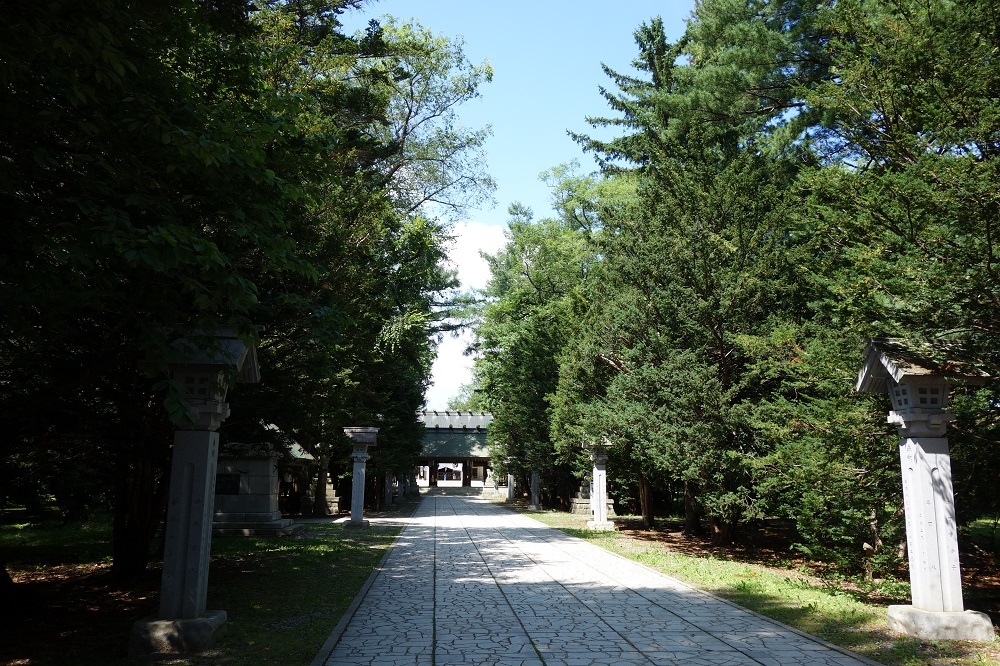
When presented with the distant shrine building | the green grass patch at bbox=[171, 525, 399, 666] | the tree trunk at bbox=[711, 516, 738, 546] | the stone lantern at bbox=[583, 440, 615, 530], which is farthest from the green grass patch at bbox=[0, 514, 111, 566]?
the distant shrine building

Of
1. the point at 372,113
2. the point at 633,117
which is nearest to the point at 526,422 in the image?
the point at 633,117

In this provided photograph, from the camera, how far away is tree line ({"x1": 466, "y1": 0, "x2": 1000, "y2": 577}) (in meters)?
7.20

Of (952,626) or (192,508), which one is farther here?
(192,508)

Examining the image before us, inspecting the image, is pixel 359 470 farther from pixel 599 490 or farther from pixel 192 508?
pixel 192 508

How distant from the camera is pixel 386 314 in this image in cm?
1523

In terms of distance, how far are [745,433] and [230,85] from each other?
442 inches

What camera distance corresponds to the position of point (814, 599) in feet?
29.3

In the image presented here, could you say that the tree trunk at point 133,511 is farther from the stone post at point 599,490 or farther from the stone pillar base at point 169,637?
the stone post at point 599,490

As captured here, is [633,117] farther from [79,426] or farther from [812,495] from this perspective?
[79,426]

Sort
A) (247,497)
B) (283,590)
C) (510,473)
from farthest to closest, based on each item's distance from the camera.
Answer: (510,473) → (247,497) → (283,590)

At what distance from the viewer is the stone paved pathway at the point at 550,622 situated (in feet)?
19.7

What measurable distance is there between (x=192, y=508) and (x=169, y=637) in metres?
1.22

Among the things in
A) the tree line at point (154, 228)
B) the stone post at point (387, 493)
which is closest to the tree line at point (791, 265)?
the tree line at point (154, 228)

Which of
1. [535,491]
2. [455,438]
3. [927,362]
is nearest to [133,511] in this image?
[927,362]
